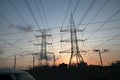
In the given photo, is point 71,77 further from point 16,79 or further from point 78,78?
point 16,79

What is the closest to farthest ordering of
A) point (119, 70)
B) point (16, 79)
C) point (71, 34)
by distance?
1. point (16, 79)
2. point (71, 34)
3. point (119, 70)

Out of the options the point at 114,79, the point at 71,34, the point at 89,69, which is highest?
the point at 71,34

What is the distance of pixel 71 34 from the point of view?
26.6 meters

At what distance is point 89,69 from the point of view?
33.6 metres

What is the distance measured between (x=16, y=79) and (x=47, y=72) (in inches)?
1235

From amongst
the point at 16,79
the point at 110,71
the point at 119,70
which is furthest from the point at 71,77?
the point at 16,79

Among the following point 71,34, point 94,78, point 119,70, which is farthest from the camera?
point 119,70

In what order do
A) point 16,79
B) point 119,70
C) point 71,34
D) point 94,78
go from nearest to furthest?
point 16,79 < point 71,34 < point 94,78 < point 119,70

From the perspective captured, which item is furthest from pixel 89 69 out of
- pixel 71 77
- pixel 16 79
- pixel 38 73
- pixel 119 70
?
pixel 16 79

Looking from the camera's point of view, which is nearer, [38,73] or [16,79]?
[16,79]

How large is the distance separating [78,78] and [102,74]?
5383 mm

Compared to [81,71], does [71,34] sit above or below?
above

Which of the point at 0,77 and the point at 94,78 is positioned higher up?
the point at 0,77

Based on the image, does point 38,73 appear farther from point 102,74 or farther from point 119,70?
point 119,70
